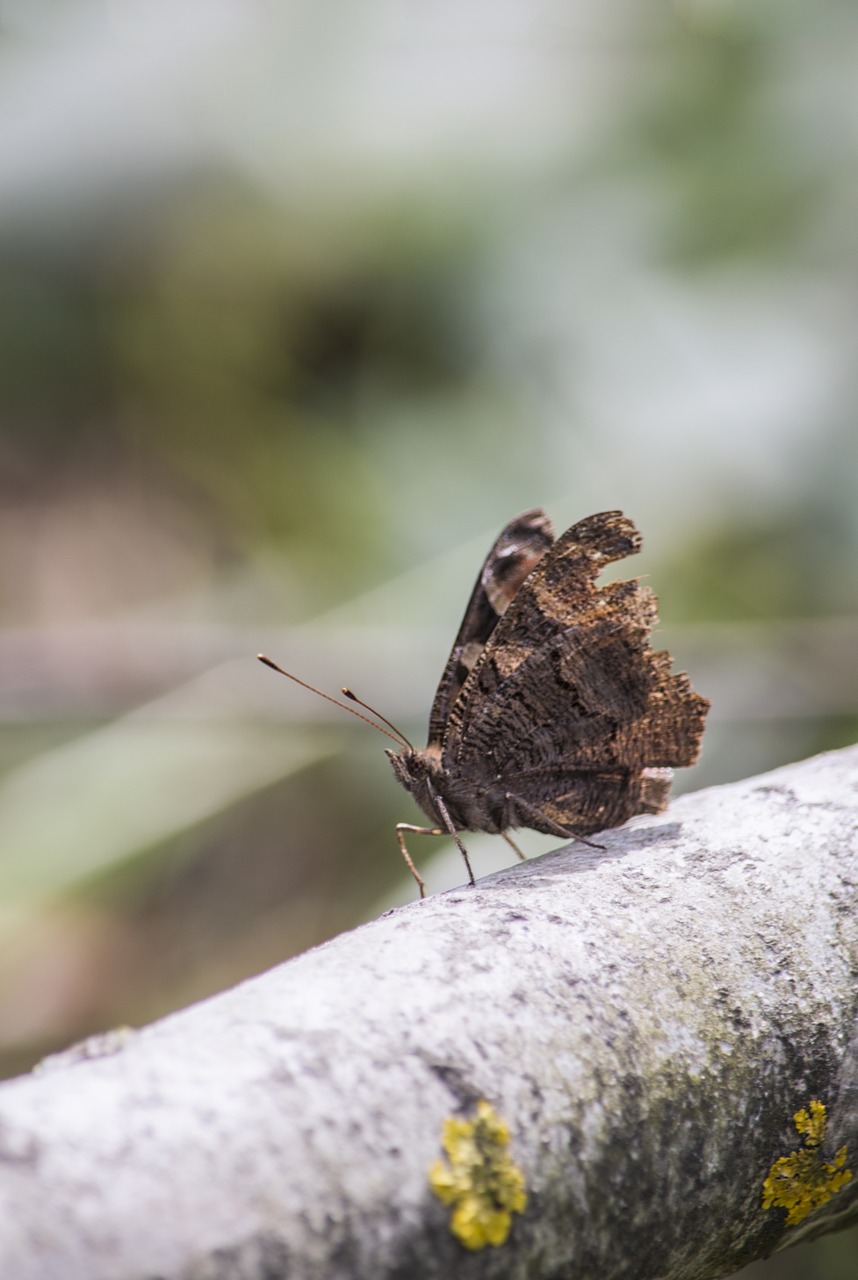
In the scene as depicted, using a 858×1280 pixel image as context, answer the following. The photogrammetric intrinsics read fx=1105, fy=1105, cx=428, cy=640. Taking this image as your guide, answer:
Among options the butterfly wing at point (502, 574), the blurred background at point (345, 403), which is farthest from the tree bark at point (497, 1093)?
the blurred background at point (345, 403)

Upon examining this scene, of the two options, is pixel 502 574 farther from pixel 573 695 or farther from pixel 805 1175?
pixel 805 1175

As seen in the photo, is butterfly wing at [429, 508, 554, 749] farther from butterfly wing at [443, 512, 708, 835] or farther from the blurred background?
the blurred background

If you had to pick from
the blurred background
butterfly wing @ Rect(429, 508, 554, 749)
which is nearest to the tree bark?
butterfly wing @ Rect(429, 508, 554, 749)

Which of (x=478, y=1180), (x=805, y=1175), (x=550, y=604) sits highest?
(x=550, y=604)

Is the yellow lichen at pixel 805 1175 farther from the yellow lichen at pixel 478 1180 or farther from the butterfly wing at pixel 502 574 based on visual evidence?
the butterfly wing at pixel 502 574

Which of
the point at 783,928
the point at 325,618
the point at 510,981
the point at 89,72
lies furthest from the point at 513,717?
the point at 89,72

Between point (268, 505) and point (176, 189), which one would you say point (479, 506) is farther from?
point (176, 189)

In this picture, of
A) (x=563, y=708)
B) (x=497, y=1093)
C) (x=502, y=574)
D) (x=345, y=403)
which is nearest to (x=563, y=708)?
(x=563, y=708)
